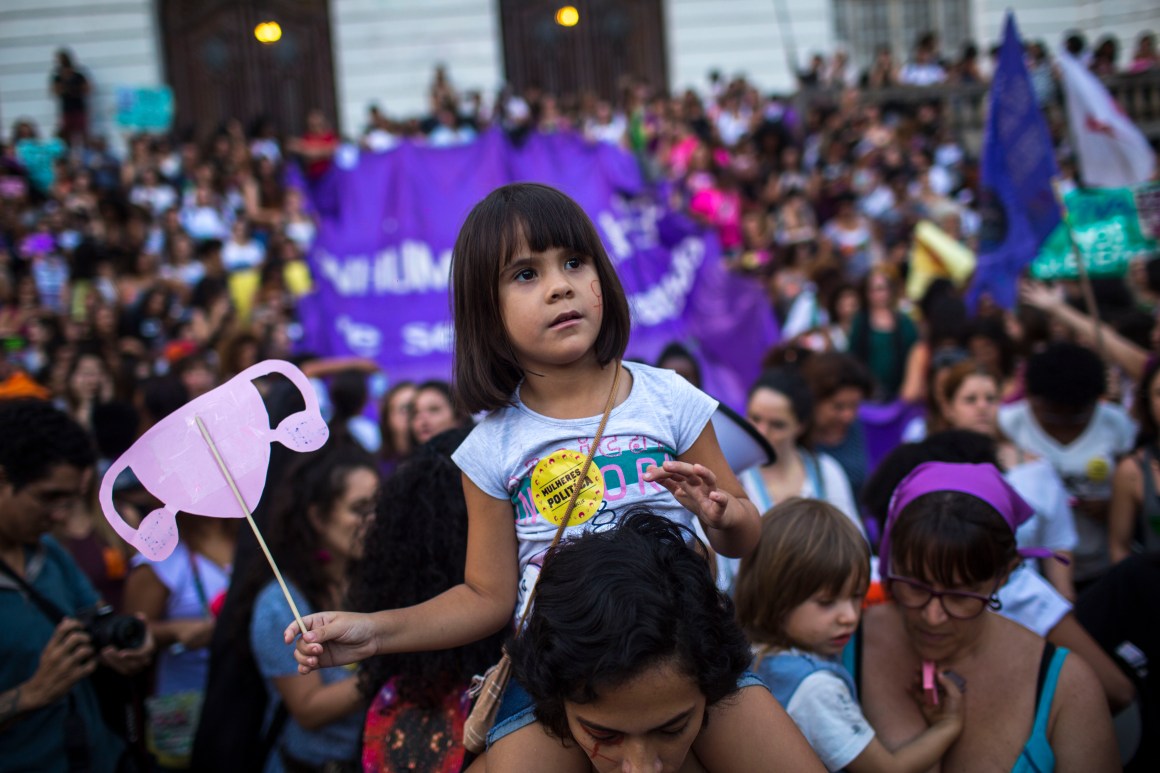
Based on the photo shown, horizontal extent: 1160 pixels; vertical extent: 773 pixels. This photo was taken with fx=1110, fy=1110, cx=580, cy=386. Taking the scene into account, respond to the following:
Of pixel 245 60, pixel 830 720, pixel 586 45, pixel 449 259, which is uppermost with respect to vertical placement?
pixel 245 60

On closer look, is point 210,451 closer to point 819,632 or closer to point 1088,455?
point 819,632

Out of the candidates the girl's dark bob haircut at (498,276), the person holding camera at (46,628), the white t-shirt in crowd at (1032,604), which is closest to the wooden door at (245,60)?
→ the person holding camera at (46,628)

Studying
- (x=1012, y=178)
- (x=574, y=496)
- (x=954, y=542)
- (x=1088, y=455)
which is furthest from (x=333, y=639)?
(x=1012, y=178)

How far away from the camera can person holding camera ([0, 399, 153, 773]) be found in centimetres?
291

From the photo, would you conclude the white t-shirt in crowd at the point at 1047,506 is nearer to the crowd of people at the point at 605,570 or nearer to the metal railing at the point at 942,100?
the crowd of people at the point at 605,570

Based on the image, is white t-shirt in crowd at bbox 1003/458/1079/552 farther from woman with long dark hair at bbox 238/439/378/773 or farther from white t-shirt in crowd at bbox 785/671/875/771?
woman with long dark hair at bbox 238/439/378/773

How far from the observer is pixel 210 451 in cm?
226

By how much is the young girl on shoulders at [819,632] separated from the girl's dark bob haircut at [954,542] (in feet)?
0.53

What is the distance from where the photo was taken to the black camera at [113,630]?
306 cm

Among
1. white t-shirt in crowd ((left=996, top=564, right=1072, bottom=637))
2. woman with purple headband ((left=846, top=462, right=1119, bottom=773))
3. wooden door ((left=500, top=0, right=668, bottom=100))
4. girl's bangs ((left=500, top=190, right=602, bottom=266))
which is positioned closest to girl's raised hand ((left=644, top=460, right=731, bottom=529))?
girl's bangs ((left=500, top=190, right=602, bottom=266))

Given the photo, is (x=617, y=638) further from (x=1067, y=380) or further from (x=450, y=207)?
(x=450, y=207)

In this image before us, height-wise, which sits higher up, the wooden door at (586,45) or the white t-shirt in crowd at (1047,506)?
the wooden door at (586,45)

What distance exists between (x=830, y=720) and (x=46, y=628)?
2122 mm

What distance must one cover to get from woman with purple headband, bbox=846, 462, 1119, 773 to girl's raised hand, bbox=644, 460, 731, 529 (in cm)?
76
